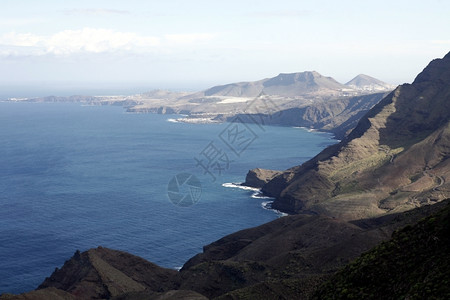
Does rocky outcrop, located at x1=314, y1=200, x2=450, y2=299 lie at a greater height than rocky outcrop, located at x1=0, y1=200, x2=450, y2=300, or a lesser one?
greater

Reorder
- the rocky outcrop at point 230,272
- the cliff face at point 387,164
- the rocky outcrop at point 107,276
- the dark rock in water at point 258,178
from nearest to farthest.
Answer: the rocky outcrop at point 230,272 → the rocky outcrop at point 107,276 → the cliff face at point 387,164 → the dark rock in water at point 258,178

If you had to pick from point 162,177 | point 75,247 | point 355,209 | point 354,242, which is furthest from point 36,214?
point 354,242

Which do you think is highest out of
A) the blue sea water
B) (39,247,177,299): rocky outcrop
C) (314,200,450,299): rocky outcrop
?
(314,200,450,299): rocky outcrop

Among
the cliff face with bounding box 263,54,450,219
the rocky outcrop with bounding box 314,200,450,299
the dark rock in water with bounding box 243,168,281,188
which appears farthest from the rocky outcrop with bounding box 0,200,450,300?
the dark rock in water with bounding box 243,168,281,188

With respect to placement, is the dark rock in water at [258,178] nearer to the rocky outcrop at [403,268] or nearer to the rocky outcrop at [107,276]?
the rocky outcrop at [107,276]

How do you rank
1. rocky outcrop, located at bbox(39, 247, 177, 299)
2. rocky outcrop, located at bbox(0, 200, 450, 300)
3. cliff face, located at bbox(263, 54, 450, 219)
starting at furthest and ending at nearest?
1. cliff face, located at bbox(263, 54, 450, 219)
2. rocky outcrop, located at bbox(39, 247, 177, 299)
3. rocky outcrop, located at bbox(0, 200, 450, 300)

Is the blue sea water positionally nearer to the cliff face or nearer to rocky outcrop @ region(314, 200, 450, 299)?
the cliff face

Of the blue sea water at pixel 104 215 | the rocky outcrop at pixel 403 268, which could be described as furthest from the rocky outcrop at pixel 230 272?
the rocky outcrop at pixel 403 268

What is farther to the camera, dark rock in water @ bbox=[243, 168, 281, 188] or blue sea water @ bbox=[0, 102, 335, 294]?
dark rock in water @ bbox=[243, 168, 281, 188]

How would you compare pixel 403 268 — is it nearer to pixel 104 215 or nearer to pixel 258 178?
pixel 104 215

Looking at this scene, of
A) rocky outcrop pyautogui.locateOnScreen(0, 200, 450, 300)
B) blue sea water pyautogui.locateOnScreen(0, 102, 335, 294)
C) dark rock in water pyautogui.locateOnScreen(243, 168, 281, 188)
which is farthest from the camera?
dark rock in water pyautogui.locateOnScreen(243, 168, 281, 188)
